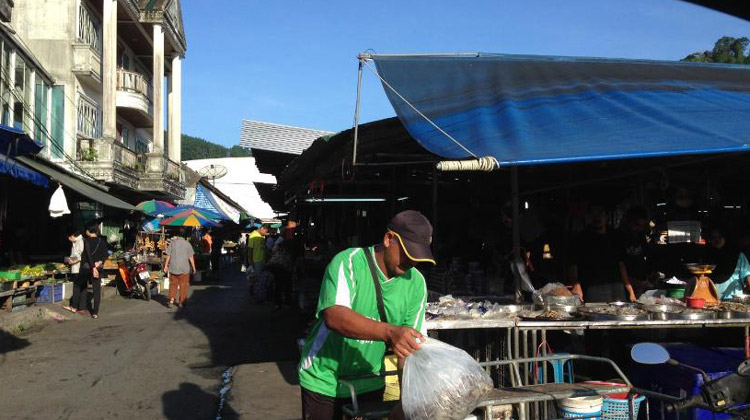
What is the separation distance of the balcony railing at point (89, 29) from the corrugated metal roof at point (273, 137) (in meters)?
12.2

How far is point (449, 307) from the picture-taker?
570cm

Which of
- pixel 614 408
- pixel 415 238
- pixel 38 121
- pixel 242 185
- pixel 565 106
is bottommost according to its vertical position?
pixel 614 408

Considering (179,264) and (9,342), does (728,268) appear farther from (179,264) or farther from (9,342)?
(179,264)

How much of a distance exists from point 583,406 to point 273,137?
8827mm

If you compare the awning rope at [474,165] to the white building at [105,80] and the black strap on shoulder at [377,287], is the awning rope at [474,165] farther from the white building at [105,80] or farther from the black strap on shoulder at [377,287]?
the white building at [105,80]

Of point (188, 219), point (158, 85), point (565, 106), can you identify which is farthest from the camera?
point (158, 85)

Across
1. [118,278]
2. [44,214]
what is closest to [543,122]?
[118,278]

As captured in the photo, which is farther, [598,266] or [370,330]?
[598,266]

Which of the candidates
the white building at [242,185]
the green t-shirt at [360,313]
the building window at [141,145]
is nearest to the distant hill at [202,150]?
the white building at [242,185]

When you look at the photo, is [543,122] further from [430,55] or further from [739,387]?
[739,387]

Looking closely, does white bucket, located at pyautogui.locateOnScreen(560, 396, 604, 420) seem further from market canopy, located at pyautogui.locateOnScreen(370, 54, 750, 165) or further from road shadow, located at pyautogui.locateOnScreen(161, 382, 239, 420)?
road shadow, located at pyautogui.locateOnScreen(161, 382, 239, 420)

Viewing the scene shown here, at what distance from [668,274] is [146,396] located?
684cm

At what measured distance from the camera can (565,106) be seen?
627cm

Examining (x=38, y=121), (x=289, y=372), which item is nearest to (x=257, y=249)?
(x=38, y=121)
